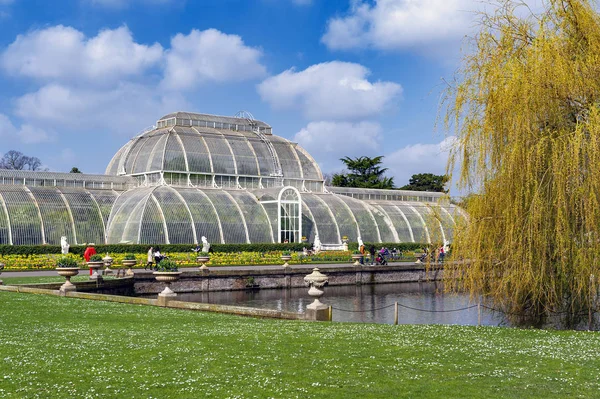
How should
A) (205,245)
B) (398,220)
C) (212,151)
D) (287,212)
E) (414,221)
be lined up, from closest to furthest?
1. (205,245)
2. (287,212)
3. (212,151)
4. (398,220)
5. (414,221)

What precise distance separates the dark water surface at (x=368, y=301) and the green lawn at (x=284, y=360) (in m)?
9.78

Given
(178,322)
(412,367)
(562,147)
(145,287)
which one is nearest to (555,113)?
(562,147)

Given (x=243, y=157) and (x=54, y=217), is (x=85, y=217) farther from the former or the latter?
(x=243, y=157)

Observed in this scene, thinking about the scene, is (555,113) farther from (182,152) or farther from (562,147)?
(182,152)

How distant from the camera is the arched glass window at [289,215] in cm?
5944

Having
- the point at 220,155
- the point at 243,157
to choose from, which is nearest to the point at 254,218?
the point at 220,155

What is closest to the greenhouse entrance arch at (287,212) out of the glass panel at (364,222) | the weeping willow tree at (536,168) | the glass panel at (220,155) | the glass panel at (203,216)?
the glass panel at (364,222)

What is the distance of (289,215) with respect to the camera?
197ft

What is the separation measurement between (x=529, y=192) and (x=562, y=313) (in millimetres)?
3979

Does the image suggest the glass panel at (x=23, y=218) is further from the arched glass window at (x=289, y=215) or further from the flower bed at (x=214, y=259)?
the arched glass window at (x=289, y=215)

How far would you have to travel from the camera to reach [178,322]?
1864cm

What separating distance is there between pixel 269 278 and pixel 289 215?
20.2 m

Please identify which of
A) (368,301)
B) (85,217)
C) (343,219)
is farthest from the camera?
(343,219)

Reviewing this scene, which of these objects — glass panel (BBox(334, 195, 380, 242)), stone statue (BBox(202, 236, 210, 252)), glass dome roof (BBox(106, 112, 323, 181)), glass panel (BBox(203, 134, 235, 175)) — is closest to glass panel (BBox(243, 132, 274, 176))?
glass dome roof (BBox(106, 112, 323, 181))
